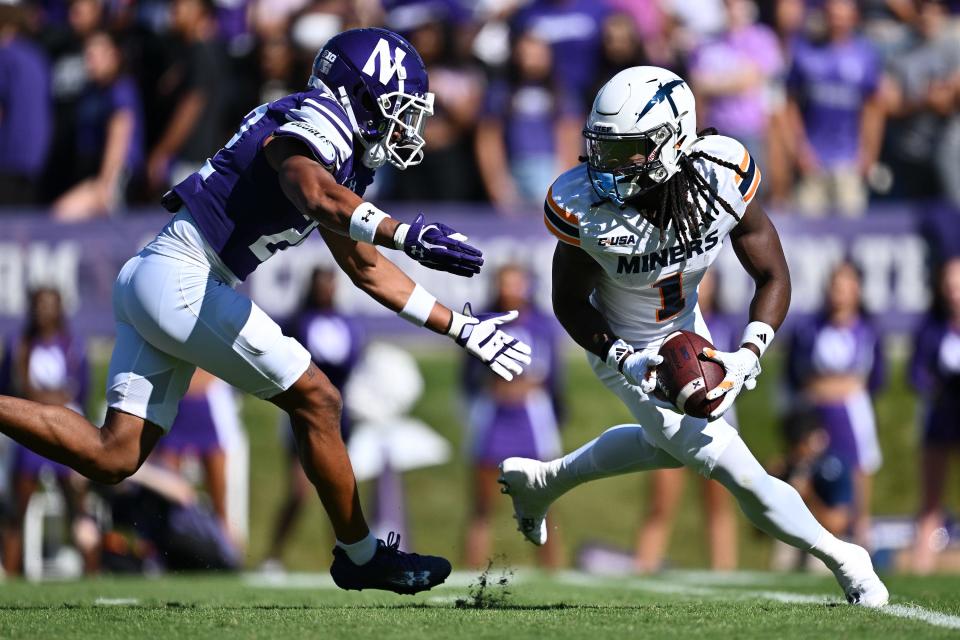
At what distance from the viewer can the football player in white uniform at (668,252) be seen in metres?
4.90

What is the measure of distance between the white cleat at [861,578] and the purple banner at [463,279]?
4.77 metres

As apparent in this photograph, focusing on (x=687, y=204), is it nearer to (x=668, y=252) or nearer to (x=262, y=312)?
(x=668, y=252)

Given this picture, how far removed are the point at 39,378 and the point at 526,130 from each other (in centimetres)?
366

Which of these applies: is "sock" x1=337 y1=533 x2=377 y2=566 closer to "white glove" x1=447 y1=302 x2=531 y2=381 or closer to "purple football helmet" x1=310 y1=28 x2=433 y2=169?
"white glove" x1=447 y1=302 x2=531 y2=381

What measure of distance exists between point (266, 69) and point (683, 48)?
304cm

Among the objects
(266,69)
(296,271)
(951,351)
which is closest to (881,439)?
(951,351)

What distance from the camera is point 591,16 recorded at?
1078 centimetres

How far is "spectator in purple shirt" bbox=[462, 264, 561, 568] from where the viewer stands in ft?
29.2

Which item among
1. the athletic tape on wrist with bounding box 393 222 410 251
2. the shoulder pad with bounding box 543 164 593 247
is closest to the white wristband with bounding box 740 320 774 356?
the shoulder pad with bounding box 543 164 593 247

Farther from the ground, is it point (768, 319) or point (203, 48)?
point (203, 48)

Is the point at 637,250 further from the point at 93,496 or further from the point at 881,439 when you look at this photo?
the point at 881,439

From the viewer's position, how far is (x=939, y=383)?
29.6 feet

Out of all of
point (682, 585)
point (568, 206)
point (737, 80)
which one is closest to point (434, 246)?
point (568, 206)

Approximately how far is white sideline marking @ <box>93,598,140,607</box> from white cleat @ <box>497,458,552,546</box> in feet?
4.85
